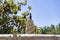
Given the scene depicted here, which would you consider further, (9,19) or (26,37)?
(9,19)

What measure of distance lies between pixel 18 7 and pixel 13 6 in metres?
0.75

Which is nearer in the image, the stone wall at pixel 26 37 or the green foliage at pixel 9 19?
the stone wall at pixel 26 37

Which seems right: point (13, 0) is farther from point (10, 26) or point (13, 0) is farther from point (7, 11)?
point (10, 26)

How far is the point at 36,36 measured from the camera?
23.8 ft

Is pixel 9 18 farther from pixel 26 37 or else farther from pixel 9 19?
pixel 26 37

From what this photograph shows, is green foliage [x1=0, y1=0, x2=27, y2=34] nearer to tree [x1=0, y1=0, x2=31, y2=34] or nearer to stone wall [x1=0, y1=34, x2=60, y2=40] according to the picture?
tree [x1=0, y1=0, x2=31, y2=34]

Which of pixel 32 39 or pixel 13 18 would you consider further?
pixel 13 18

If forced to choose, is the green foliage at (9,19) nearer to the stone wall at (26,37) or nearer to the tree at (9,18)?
the tree at (9,18)

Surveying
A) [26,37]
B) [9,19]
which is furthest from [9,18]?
[26,37]

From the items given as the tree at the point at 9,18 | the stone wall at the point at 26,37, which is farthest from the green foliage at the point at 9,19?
the stone wall at the point at 26,37

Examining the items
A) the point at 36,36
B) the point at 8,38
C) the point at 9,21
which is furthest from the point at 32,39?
the point at 9,21

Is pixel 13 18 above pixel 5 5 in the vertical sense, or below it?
below

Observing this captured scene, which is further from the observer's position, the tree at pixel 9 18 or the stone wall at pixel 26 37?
→ the tree at pixel 9 18

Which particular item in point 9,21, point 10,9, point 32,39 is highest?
point 10,9
